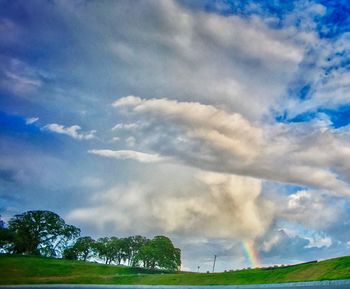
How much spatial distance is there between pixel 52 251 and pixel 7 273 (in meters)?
44.0

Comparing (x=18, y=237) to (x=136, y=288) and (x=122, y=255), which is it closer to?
(x=122, y=255)

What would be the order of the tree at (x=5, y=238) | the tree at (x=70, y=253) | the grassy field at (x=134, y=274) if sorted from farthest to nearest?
the tree at (x=70, y=253), the tree at (x=5, y=238), the grassy field at (x=134, y=274)

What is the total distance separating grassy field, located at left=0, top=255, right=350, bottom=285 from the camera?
58375mm

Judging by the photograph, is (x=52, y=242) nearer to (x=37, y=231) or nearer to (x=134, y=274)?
(x=37, y=231)

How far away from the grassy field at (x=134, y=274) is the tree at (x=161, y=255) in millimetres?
19191

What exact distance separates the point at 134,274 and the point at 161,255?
35.4m

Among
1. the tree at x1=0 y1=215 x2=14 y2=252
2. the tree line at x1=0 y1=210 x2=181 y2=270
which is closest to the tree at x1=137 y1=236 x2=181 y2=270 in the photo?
the tree line at x1=0 y1=210 x2=181 y2=270

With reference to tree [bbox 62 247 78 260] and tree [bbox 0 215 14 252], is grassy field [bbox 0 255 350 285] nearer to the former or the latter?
tree [bbox 0 215 14 252]

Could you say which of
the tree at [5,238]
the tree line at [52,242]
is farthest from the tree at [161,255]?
the tree at [5,238]

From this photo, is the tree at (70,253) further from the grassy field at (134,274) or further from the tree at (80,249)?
the grassy field at (134,274)

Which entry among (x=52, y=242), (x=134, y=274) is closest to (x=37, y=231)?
(x=52, y=242)

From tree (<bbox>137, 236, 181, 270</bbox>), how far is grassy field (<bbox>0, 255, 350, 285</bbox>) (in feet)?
63.0

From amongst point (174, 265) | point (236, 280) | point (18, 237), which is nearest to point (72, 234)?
point (18, 237)

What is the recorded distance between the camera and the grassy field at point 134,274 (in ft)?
192
